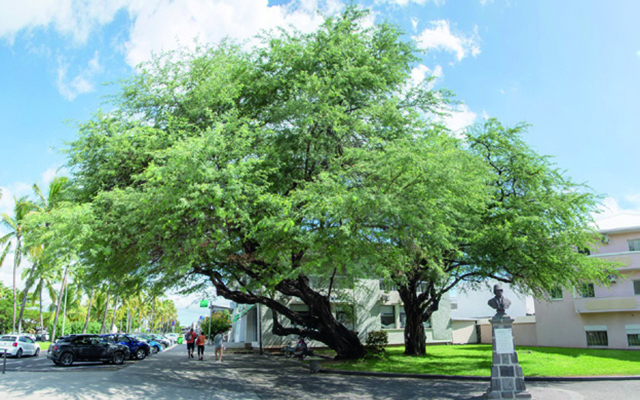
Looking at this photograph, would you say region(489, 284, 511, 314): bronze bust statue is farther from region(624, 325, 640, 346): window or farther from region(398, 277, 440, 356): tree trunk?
region(624, 325, 640, 346): window

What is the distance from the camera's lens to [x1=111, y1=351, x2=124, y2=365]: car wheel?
75.4ft

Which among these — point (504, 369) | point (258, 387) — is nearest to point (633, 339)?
point (504, 369)

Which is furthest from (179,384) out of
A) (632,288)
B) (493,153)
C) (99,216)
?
(632,288)

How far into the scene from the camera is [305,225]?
12.7 m

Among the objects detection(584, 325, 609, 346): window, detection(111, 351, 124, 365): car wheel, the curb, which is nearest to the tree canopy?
the curb

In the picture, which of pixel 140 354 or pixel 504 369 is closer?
pixel 504 369

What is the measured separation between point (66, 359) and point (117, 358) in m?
2.34

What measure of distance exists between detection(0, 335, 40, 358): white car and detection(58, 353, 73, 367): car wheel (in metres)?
7.74

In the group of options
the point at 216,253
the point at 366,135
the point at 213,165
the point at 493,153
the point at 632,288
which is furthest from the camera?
the point at 632,288

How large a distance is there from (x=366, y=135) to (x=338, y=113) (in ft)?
6.02

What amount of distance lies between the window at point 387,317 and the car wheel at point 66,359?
22090 mm

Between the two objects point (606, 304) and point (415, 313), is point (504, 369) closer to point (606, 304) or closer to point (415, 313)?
point (415, 313)

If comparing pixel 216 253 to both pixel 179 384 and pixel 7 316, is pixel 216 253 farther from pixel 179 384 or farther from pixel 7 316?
pixel 7 316

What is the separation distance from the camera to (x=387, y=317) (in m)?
36.1
